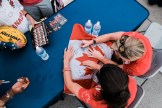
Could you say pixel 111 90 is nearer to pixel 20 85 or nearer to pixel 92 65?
pixel 92 65

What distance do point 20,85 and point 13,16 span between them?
600 mm

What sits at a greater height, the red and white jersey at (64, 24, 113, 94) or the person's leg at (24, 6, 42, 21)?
the person's leg at (24, 6, 42, 21)

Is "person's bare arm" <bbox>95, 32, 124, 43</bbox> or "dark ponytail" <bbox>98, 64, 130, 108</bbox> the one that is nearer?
"dark ponytail" <bbox>98, 64, 130, 108</bbox>

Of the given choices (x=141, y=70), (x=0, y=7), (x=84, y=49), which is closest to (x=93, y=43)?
(x=84, y=49)

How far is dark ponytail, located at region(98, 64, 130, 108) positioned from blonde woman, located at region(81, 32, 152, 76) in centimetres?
19

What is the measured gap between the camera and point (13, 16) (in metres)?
1.91

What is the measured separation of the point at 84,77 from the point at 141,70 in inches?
17.1

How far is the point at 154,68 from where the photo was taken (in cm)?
183

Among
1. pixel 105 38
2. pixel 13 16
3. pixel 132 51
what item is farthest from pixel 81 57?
pixel 13 16

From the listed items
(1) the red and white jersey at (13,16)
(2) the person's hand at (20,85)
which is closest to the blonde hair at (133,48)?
(2) the person's hand at (20,85)

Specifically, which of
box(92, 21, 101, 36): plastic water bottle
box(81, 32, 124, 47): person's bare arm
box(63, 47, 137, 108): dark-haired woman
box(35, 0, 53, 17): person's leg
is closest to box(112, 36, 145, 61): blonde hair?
box(63, 47, 137, 108): dark-haired woman

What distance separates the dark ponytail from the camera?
142 cm

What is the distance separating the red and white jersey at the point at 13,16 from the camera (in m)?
1.86

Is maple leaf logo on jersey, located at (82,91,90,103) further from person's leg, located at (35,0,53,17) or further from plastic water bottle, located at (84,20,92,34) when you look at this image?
person's leg, located at (35,0,53,17)
